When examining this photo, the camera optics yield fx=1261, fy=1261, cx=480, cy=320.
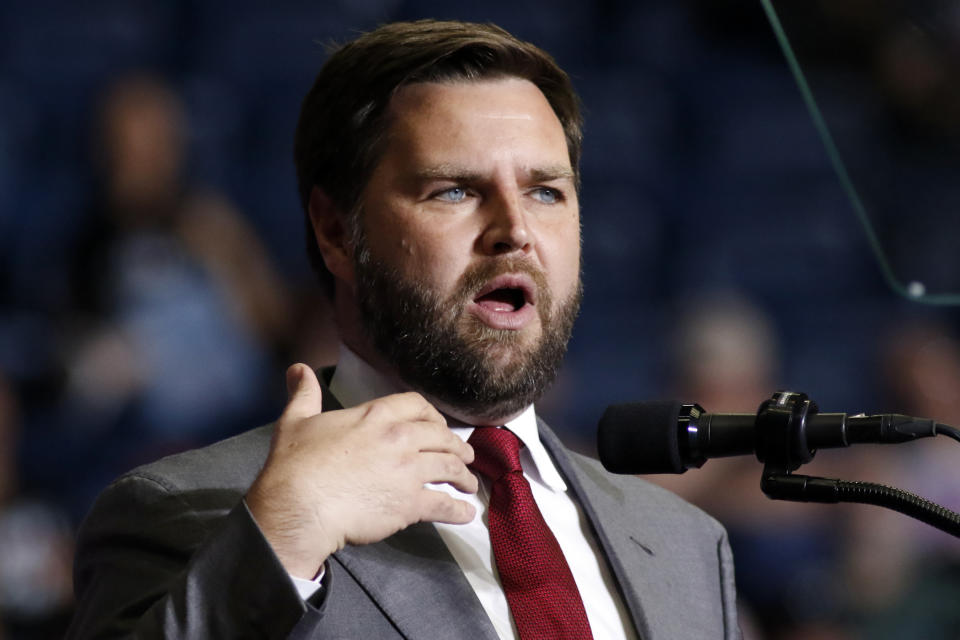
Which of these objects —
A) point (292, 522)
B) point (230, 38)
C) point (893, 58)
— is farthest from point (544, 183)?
point (230, 38)

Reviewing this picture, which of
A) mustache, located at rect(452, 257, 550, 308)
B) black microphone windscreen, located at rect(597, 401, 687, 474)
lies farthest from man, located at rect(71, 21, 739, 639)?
black microphone windscreen, located at rect(597, 401, 687, 474)

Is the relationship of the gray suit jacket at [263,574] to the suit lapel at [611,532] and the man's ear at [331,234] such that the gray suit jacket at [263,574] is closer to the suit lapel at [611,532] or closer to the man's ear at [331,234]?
the suit lapel at [611,532]

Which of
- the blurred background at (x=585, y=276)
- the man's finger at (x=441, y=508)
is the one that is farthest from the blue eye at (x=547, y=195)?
the blurred background at (x=585, y=276)

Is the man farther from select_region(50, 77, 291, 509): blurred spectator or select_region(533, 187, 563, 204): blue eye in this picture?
select_region(50, 77, 291, 509): blurred spectator

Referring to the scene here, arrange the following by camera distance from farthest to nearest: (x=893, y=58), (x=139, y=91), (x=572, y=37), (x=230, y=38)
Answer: (x=572, y=37)
(x=230, y=38)
(x=139, y=91)
(x=893, y=58)

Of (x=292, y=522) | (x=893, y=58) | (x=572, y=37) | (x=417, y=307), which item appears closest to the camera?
(x=292, y=522)

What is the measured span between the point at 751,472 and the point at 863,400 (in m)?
0.67

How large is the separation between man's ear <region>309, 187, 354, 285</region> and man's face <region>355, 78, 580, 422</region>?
2.6 inches

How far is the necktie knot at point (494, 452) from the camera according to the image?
1396mm

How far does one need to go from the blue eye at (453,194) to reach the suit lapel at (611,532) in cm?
32

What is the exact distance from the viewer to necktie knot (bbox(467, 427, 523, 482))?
140cm

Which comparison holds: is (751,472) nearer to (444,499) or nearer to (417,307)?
(417,307)

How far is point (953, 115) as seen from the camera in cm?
111

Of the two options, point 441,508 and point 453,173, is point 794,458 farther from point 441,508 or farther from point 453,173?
point 453,173
